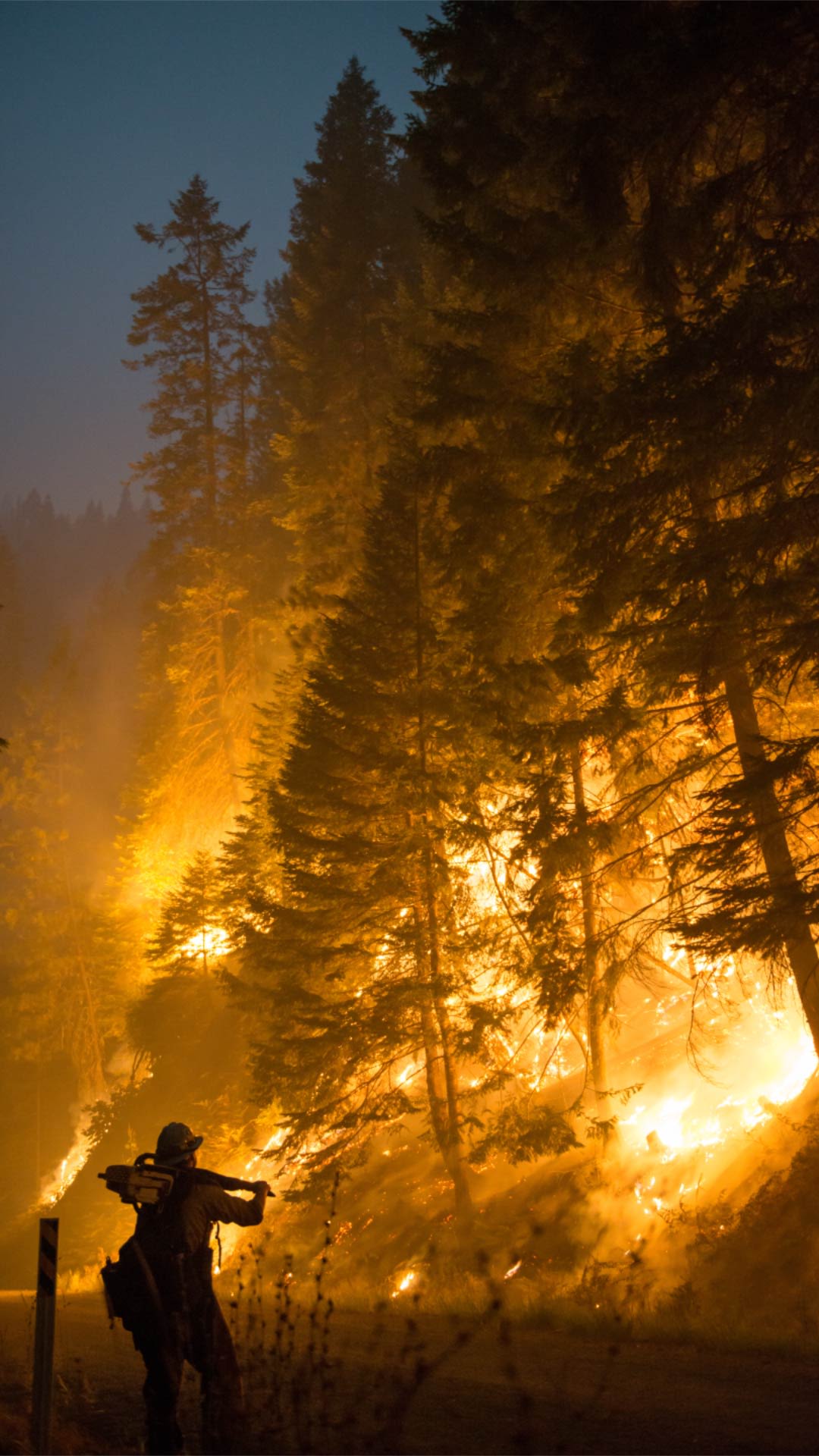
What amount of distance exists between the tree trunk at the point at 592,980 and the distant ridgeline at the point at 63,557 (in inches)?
3782

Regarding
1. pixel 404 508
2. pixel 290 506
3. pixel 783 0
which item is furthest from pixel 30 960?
pixel 783 0

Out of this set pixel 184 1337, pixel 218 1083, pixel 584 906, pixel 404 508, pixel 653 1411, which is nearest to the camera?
pixel 184 1337

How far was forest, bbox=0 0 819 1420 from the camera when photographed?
29.8 feet

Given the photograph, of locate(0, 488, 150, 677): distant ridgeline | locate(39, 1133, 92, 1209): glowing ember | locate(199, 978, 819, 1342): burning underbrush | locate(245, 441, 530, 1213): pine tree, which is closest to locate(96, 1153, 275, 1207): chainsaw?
locate(199, 978, 819, 1342): burning underbrush

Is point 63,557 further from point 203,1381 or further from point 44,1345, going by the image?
point 203,1381

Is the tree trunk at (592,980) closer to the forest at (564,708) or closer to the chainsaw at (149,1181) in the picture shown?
the forest at (564,708)

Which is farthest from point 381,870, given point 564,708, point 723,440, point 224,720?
point 224,720

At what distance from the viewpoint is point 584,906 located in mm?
12617

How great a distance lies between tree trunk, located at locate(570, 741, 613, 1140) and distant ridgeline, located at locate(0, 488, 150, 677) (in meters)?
96.1

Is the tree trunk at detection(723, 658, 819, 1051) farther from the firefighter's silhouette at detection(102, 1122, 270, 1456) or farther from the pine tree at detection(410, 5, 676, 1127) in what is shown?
the firefighter's silhouette at detection(102, 1122, 270, 1456)

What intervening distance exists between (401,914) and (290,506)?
575 inches

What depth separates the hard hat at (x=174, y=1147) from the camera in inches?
223

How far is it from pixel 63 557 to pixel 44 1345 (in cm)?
16786

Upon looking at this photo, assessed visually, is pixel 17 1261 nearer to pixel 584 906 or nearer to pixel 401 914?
pixel 401 914
